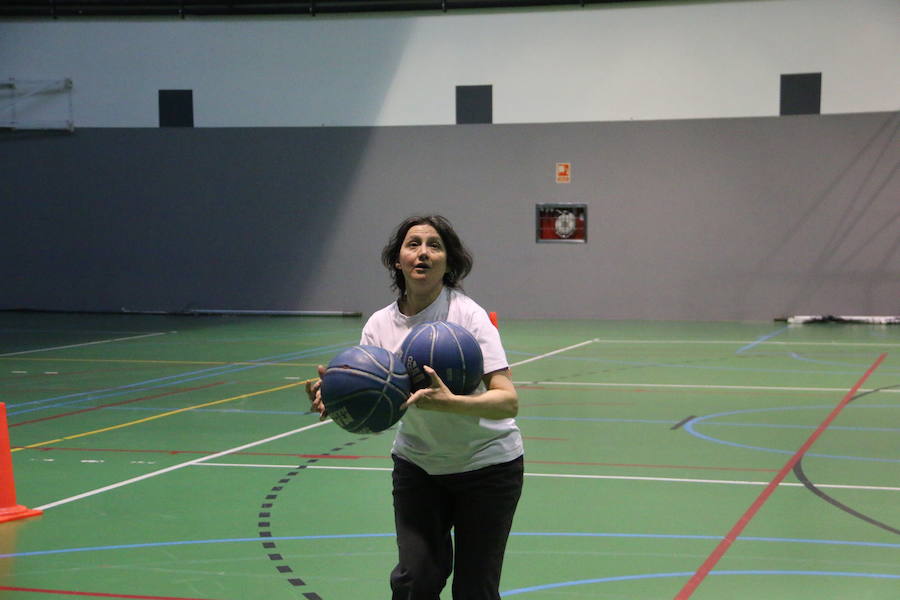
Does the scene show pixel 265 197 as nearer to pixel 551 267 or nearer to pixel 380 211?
pixel 380 211

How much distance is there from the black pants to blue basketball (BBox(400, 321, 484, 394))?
0.32 metres

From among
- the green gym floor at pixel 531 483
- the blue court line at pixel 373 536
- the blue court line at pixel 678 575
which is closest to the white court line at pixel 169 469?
the green gym floor at pixel 531 483

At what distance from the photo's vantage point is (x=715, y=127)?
803 inches

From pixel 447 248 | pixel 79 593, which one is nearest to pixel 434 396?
pixel 447 248

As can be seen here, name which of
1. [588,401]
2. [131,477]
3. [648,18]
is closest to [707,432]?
[588,401]

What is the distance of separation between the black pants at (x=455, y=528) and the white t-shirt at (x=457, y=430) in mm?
43

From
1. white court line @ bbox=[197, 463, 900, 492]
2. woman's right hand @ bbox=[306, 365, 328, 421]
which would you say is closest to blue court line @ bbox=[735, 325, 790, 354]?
white court line @ bbox=[197, 463, 900, 492]

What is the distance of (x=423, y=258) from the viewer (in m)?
3.72

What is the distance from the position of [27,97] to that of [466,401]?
21898 millimetres

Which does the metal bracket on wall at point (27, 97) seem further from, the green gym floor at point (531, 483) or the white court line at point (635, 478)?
the white court line at point (635, 478)

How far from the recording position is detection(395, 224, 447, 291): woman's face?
3.72 m

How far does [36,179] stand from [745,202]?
1442 cm

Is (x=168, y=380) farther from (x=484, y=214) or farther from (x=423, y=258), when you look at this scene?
(x=484, y=214)

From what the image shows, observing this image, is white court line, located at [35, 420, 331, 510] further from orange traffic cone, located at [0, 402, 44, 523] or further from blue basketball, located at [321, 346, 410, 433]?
blue basketball, located at [321, 346, 410, 433]
